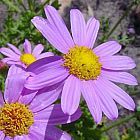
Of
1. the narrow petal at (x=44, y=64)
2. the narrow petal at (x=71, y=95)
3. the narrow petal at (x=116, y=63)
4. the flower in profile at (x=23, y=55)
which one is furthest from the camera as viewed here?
the flower in profile at (x=23, y=55)

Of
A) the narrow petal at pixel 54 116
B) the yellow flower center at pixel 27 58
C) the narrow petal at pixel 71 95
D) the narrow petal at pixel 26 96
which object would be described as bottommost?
the yellow flower center at pixel 27 58

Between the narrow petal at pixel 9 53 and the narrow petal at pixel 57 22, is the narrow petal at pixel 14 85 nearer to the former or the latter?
the narrow petal at pixel 57 22

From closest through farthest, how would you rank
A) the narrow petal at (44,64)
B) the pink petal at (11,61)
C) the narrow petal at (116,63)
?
the narrow petal at (44,64), the narrow petal at (116,63), the pink petal at (11,61)

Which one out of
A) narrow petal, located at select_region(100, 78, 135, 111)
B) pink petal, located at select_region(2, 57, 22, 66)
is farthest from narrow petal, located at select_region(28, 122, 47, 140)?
pink petal, located at select_region(2, 57, 22, 66)

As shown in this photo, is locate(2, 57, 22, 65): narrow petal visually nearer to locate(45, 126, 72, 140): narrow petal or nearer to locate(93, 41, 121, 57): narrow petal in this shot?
locate(93, 41, 121, 57): narrow petal

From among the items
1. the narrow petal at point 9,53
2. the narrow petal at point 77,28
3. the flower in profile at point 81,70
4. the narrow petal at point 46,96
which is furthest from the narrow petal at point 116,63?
the narrow petal at point 9,53

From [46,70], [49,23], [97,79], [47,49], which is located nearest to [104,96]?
[97,79]
